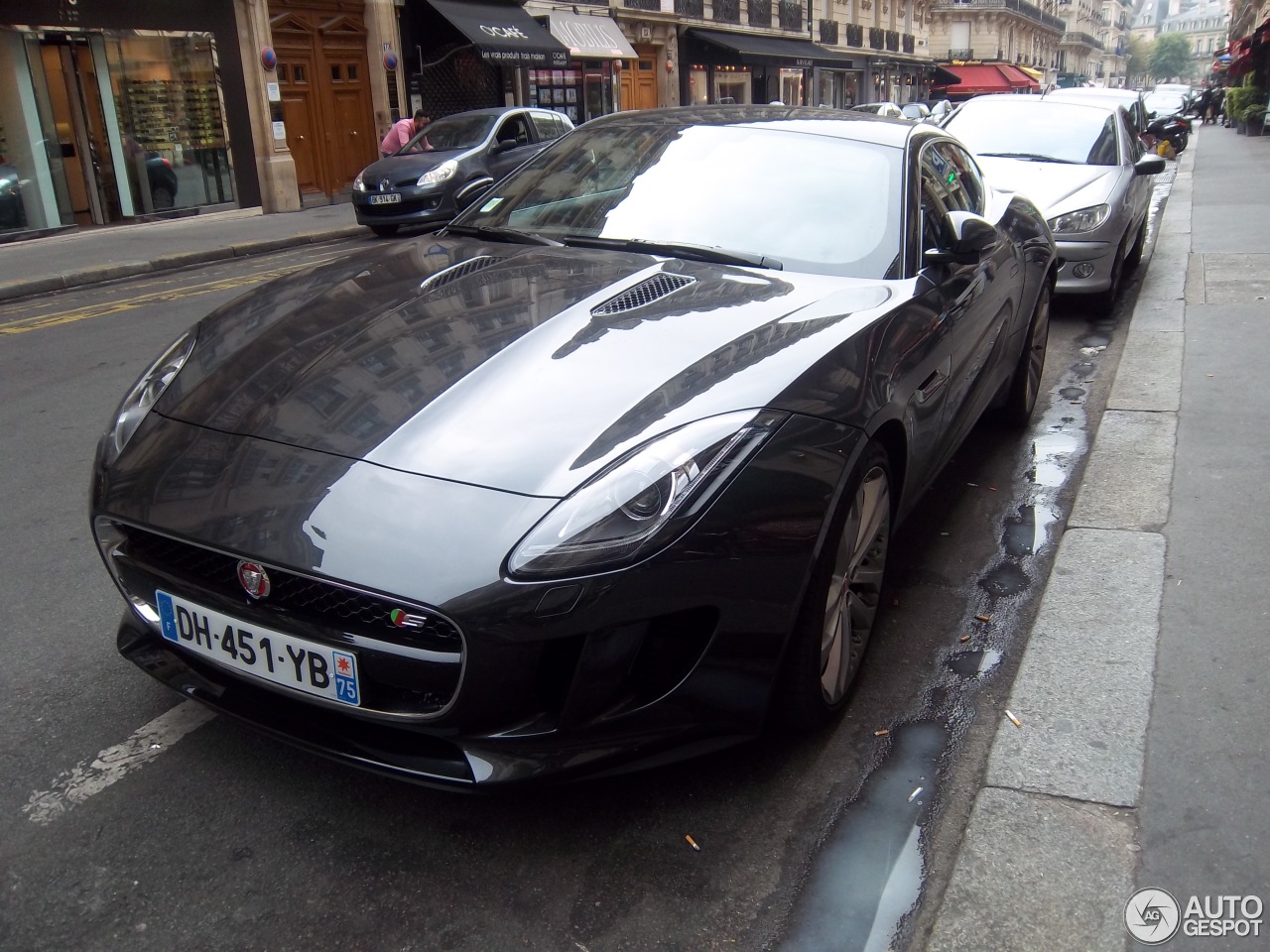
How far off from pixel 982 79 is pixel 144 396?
64313mm

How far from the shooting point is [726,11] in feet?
114

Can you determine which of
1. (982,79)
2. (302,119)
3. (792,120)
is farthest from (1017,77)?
(792,120)

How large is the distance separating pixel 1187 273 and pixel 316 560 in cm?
822

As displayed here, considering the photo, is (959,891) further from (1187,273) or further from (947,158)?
(1187,273)

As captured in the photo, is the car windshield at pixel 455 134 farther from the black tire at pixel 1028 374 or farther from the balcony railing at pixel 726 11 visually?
the balcony railing at pixel 726 11

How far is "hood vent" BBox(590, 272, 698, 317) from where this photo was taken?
2.83 m

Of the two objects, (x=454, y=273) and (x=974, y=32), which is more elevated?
(x=974, y=32)

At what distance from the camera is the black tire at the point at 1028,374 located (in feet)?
16.0

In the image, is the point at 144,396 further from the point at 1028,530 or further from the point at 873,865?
the point at 1028,530

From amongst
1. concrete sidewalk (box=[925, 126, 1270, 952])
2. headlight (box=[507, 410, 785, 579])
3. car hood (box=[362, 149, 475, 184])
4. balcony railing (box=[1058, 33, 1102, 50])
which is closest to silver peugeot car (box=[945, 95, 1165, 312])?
concrete sidewalk (box=[925, 126, 1270, 952])

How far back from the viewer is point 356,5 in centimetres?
1984

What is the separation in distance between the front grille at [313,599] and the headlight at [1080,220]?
20.6ft

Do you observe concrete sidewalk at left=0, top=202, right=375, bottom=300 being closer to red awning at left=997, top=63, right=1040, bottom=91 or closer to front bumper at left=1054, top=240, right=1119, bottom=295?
front bumper at left=1054, top=240, right=1119, bottom=295

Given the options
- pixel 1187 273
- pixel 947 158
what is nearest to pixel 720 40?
pixel 1187 273
